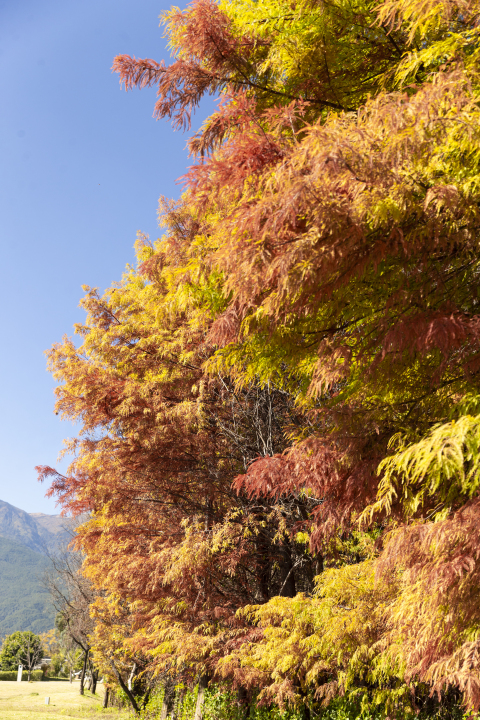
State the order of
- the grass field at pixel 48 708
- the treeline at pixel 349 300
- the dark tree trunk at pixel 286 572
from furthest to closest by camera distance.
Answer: the grass field at pixel 48 708, the dark tree trunk at pixel 286 572, the treeline at pixel 349 300

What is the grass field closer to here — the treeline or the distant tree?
the treeline

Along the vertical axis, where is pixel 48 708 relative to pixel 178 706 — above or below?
below

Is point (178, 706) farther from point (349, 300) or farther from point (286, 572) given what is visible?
point (349, 300)

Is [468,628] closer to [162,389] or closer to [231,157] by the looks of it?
[231,157]

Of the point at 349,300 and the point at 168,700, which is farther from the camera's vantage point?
the point at 168,700

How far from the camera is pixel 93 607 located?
1778 cm

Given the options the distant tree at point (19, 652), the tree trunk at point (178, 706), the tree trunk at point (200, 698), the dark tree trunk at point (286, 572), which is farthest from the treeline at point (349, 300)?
the distant tree at point (19, 652)

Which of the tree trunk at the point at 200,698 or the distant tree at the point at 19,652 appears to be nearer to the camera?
the tree trunk at the point at 200,698

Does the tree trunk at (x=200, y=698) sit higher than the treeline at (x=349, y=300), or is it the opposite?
the treeline at (x=349, y=300)

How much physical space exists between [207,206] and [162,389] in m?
5.75

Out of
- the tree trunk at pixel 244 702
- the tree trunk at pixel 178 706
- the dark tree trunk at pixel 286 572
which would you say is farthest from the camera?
the tree trunk at pixel 178 706

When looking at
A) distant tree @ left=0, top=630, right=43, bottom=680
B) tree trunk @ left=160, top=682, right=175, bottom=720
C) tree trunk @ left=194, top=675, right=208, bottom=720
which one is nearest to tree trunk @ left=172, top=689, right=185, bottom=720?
tree trunk @ left=160, top=682, right=175, bottom=720

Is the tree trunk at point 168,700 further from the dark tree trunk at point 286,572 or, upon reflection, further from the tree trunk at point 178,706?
the dark tree trunk at point 286,572

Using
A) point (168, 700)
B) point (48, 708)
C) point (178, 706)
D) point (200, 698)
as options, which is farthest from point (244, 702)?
point (48, 708)
